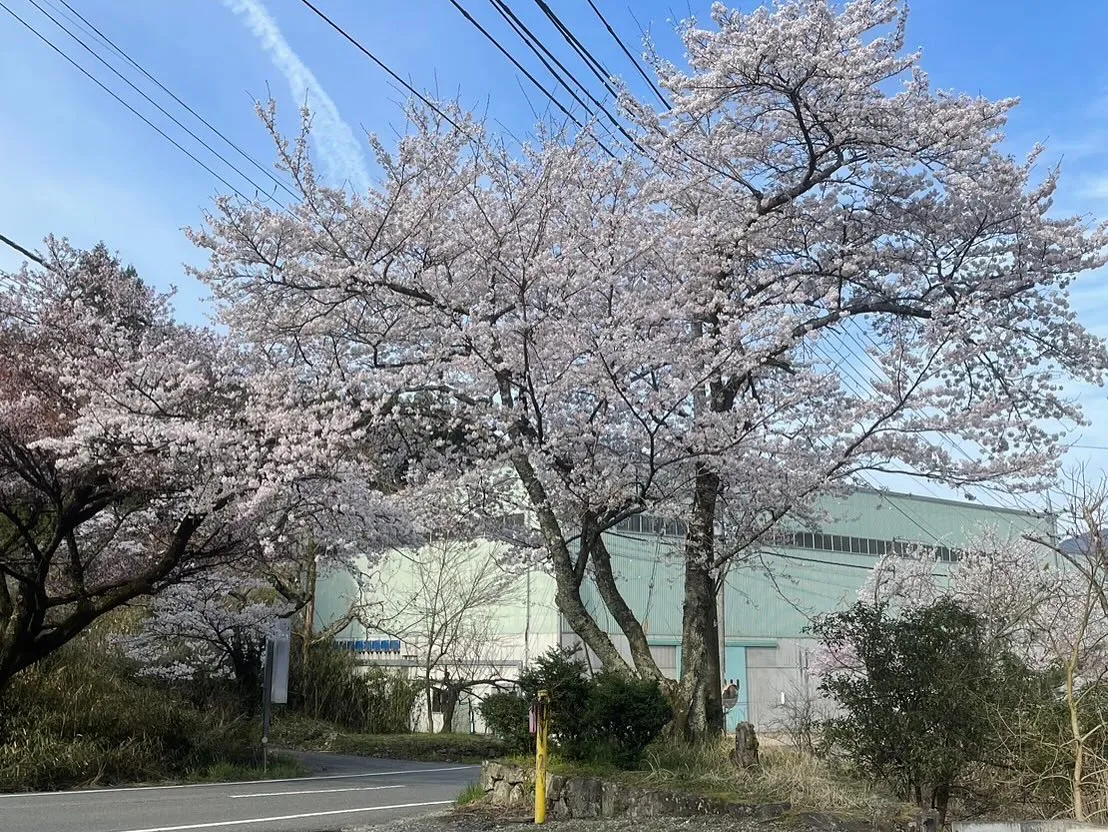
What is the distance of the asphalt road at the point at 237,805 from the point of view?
11.6 metres

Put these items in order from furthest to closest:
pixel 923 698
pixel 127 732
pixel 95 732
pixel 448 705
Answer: pixel 448 705 < pixel 127 732 < pixel 95 732 < pixel 923 698

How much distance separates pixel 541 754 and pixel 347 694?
18.7 m

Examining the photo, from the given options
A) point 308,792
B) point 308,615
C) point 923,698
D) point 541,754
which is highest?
point 308,615

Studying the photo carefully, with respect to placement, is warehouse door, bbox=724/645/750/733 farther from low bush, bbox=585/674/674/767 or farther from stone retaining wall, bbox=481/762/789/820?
low bush, bbox=585/674/674/767

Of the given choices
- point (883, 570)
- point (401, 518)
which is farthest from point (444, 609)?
point (401, 518)

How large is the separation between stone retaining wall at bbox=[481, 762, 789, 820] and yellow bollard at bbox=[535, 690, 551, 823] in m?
0.34

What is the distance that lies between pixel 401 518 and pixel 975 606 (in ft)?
25.1

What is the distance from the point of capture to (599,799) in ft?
33.7

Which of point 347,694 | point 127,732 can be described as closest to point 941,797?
point 127,732

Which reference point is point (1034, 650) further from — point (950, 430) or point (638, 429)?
point (638, 429)

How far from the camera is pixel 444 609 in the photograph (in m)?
28.3

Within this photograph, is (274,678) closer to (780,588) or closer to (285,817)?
(285,817)

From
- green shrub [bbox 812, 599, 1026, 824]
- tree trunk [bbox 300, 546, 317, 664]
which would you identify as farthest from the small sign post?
green shrub [bbox 812, 599, 1026, 824]

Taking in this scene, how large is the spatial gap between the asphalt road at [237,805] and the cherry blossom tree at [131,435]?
2782 millimetres
